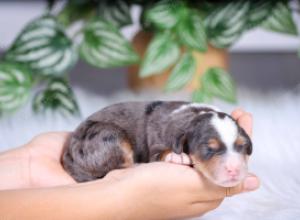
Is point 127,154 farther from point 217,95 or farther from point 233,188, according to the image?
point 217,95

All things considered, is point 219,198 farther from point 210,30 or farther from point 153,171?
point 210,30

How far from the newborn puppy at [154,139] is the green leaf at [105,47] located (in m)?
0.68

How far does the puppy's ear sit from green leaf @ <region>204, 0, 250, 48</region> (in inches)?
39.4

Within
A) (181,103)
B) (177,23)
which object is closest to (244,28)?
(177,23)

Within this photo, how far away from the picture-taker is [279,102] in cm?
243

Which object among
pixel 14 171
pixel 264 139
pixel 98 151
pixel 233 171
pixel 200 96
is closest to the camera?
pixel 233 171

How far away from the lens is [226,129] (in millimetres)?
1229

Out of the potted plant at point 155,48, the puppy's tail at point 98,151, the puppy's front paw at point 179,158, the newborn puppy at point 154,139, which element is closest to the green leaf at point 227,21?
the potted plant at point 155,48

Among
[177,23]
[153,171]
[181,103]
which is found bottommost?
[153,171]

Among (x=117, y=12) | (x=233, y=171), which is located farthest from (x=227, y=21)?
(x=233, y=171)

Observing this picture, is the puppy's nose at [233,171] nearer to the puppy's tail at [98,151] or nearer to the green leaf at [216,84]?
the puppy's tail at [98,151]

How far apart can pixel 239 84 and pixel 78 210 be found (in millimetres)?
1810

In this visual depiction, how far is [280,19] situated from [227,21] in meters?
0.20

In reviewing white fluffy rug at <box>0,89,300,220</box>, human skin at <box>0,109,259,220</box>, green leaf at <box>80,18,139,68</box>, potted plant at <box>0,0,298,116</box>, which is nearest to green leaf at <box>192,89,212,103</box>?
potted plant at <box>0,0,298,116</box>
